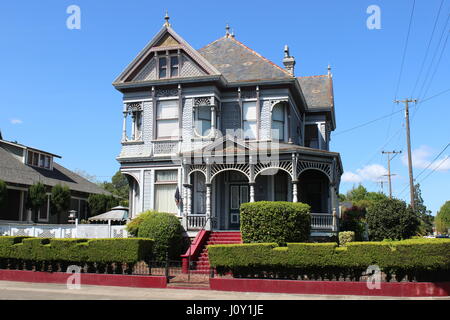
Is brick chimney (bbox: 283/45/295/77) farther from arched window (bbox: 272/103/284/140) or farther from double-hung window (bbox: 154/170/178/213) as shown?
double-hung window (bbox: 154/170/178/213)

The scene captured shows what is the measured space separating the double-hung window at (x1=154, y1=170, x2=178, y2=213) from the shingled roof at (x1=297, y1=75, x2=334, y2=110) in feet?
33.0

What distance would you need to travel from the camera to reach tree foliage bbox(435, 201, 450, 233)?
144 meters

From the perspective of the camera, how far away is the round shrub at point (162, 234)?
19766 millimetres

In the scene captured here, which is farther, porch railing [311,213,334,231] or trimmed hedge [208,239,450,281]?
porch railing [311,213,334,231]

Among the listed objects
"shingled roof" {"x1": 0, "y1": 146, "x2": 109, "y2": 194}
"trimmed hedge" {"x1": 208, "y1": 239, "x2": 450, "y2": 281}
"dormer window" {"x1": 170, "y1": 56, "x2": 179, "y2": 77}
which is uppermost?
"dormer window" {"x1": 170, "y1": 56, "x2": 179, "y2": 77}

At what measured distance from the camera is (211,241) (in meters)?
20.8

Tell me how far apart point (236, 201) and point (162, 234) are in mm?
5266

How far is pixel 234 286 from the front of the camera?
15430 mm

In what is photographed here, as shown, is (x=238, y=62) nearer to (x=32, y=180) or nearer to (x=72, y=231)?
(x=72, y=231)

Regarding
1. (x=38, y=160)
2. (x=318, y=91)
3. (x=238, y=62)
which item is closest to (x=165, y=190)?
(x=238, y=62)

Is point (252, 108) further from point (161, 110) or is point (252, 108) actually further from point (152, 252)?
point (152, 252)

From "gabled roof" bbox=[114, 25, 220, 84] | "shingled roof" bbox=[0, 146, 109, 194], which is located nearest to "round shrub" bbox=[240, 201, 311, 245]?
"gabled roof" bbox=[114, 25, 220, 84]

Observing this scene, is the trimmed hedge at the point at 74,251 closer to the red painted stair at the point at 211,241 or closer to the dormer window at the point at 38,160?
the red painted stair at the point at 211,241
